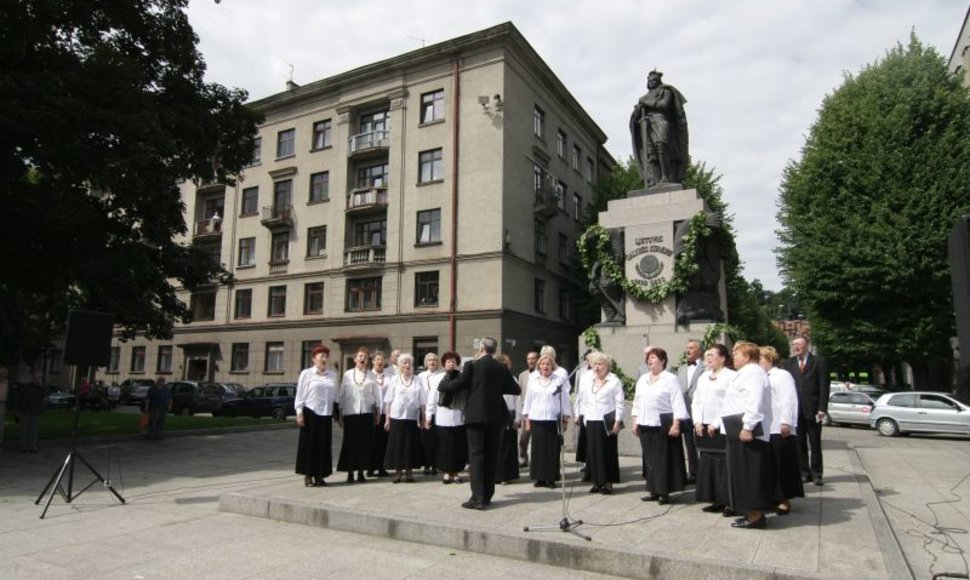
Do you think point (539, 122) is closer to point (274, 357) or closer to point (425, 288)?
point (425, 288)

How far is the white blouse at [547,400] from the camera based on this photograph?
28.6 ft

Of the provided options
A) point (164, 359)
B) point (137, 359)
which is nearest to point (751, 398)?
point (164, 359)

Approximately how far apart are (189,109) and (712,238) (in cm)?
1195

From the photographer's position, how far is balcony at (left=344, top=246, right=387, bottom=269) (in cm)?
3409

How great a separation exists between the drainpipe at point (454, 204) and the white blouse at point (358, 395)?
21.5 metres

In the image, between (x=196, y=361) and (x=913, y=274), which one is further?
(x=196, y=361)

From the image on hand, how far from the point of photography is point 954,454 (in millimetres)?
15461

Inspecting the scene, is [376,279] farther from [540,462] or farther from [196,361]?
[540,462]

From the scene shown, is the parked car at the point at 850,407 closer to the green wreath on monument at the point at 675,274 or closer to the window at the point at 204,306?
the green wreath on monument at the point at 675,274

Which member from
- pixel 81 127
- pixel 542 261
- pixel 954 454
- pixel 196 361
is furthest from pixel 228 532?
pixel 196 361

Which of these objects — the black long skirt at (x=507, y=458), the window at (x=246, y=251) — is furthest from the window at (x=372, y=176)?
the black long skirt at (x=507, y=458)

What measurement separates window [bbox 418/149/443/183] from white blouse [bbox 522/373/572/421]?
1010 inches

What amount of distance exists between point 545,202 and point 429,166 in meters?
6.76

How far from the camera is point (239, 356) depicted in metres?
38.7
